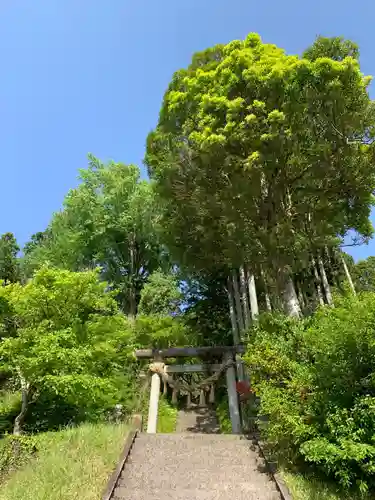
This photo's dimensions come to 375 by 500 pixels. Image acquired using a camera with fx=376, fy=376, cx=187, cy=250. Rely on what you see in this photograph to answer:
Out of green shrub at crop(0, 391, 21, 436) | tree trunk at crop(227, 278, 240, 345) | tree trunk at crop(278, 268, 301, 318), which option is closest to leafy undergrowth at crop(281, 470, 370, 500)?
tree trunk at crop(278, 268, 301, 318)

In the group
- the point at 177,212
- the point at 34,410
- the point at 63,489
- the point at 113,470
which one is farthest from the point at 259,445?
the point at 177,212

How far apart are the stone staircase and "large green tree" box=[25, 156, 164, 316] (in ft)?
48.9

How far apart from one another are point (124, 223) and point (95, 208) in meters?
2.20

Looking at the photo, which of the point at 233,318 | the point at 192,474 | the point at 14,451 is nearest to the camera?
the point at 192,474

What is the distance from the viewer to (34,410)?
9156mm

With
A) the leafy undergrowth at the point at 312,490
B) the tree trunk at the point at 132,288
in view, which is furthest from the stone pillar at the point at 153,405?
the tree trunk at the point at 132,288

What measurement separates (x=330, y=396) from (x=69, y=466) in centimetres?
415

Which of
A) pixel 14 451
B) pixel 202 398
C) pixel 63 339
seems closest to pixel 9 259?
pixel 202 398

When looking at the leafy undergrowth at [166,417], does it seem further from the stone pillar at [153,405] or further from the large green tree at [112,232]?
the large green tree at [112,232]

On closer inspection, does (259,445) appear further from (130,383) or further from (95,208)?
(95,208)

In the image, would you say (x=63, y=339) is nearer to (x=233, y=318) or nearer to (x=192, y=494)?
(x=192, y=494)

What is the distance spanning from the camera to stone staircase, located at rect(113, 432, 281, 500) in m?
5.48

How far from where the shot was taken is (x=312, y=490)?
17.6 feet

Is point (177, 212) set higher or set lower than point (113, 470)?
higher
